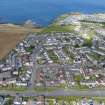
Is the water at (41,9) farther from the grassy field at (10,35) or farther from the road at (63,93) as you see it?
the road at (63,93)

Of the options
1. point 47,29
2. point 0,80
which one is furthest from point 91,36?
point 0,80

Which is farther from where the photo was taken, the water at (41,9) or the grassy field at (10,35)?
the water at (41,9)

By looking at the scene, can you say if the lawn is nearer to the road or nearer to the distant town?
the distant town

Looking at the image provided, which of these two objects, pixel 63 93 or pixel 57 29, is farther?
pixel 57 29

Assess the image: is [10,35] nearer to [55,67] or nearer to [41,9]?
[55,67]

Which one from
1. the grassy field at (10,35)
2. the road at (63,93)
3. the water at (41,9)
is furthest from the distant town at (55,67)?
the water at (41,9)

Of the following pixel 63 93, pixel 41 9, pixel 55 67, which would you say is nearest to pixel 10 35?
pixel 55 67
